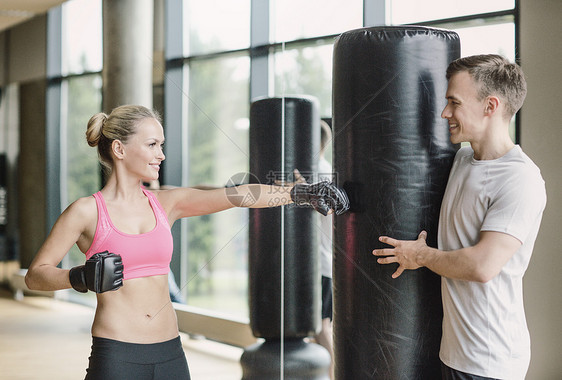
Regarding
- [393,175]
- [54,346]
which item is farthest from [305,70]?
[54,346]

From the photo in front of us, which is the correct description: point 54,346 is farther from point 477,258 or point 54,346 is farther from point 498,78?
point 498,78

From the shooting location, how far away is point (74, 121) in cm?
260

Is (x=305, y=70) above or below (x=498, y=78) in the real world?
above

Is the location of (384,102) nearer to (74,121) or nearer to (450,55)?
(450,55)

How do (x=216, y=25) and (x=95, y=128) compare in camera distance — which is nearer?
(x=95, y=128)

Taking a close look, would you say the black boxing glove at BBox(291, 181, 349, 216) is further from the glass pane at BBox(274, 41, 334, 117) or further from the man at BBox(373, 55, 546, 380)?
the glass pane at BBox(274, 41, 334, 117)

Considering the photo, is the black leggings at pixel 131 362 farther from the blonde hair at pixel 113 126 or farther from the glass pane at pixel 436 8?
the glass pane at pixel 436 8

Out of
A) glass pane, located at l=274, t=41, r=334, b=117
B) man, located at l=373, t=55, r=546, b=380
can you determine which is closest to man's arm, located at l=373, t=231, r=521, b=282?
man, located at l=373, t=55, r=546, b=380

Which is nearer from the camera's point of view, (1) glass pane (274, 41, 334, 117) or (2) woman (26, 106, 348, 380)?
(2) woman (26, 106, 348, 380)

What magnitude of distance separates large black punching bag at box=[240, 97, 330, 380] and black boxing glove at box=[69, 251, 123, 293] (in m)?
0.90

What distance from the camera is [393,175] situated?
1465 mm

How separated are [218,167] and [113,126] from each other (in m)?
0.84

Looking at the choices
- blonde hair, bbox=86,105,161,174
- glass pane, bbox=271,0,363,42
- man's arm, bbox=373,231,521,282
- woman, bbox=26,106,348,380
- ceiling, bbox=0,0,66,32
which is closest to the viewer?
man's arm, bbox=373,231,521,282

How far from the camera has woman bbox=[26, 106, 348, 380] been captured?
4.50 ft
